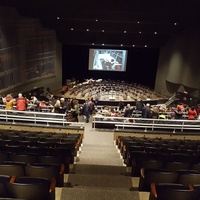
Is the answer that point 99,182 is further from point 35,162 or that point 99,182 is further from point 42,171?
point 42,171

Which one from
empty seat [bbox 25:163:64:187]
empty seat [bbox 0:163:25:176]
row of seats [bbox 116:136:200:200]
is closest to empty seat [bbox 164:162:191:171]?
row of seats [bbox 116:136:200:200]

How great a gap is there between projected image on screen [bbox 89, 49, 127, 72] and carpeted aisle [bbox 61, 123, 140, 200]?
1916 cm

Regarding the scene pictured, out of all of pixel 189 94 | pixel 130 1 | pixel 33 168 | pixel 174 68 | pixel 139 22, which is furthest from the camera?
pixel 174 68

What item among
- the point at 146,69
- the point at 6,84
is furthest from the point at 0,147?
the point at 146,69

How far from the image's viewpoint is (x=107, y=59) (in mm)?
29156

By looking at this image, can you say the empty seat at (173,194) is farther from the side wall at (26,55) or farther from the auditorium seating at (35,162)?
the side wall at (26,55)

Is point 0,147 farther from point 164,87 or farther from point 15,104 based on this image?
point 164,87

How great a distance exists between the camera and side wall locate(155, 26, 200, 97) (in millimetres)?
22719

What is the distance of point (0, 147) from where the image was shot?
567 centimetres

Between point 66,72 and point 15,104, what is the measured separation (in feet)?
68.1

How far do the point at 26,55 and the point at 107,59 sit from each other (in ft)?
35.4

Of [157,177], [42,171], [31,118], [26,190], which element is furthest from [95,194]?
[31,118]

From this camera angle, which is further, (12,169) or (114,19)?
(114,19)

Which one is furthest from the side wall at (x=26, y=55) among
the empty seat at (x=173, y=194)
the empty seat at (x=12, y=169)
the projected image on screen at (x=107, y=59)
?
the empty seat at (x=173, y=194)
